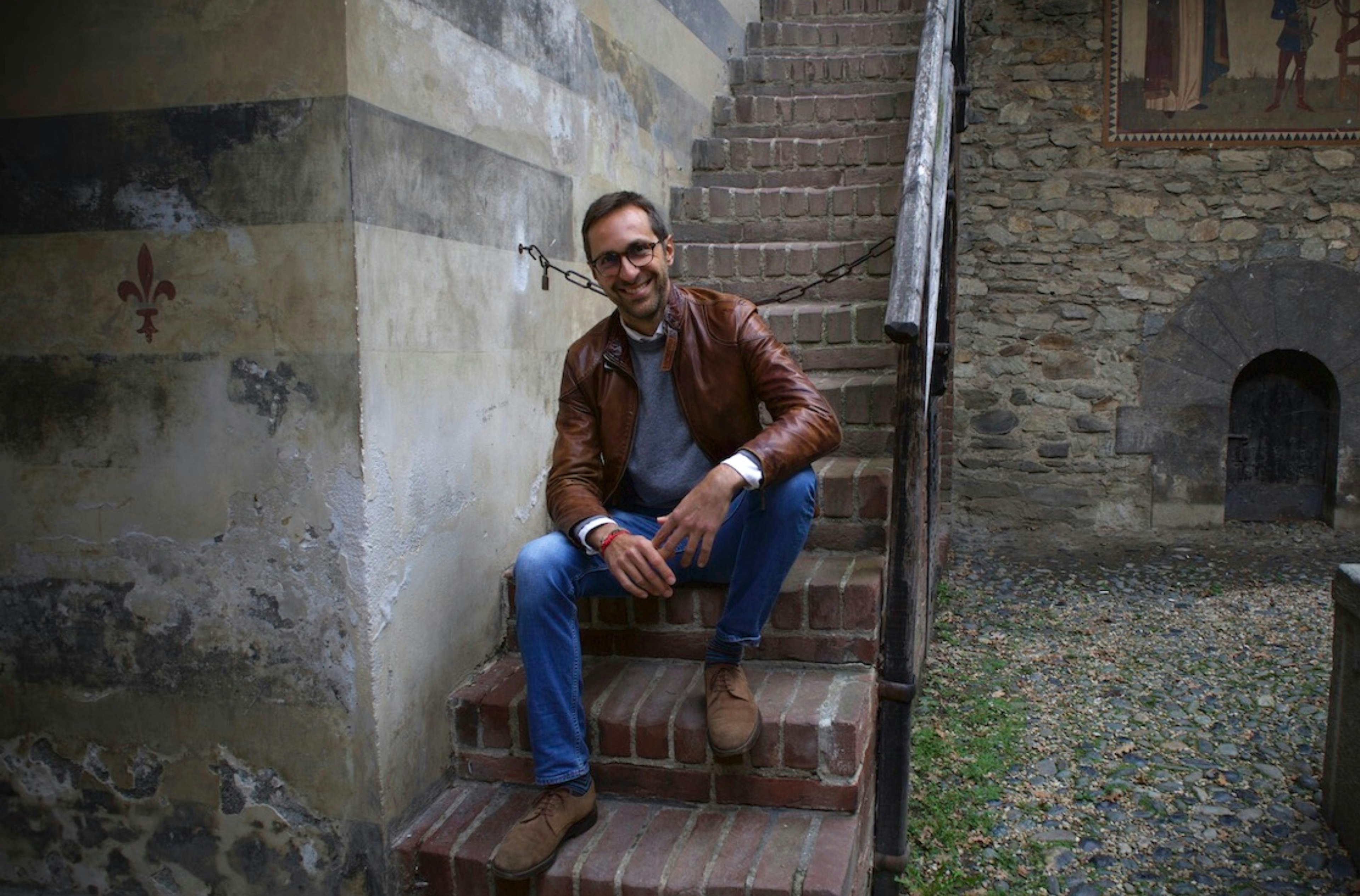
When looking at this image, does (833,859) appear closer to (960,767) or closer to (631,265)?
(631,265)

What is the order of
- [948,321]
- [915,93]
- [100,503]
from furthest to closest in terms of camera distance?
[948,321], [915,93], [100,503]

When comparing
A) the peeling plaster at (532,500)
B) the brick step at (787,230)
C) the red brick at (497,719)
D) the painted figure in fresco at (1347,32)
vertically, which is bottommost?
the red brick at (497,719)

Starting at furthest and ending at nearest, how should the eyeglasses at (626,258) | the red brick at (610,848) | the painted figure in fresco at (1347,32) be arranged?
1. the painted figure in fresco at (1347,32)
2. the eyeglasses at (626,258)
3. the red brick at (610,848)

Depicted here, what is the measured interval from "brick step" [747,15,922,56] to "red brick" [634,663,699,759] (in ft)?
11.7

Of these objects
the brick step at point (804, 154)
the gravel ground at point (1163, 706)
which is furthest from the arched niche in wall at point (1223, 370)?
the brick step at point (804, 154)

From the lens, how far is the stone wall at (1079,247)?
6.47 m

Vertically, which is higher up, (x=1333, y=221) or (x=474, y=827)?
(x=1333, y=221)

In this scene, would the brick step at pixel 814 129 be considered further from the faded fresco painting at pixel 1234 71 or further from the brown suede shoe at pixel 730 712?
the faded fresco painting at pixel 1234 71

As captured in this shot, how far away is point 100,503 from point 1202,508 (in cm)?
637

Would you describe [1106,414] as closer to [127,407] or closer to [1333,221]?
[1333,221]

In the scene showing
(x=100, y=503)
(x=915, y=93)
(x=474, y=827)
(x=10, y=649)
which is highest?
(x=915, y=93)

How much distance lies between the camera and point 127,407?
2201 millimetres

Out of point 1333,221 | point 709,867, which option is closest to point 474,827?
point 709,867

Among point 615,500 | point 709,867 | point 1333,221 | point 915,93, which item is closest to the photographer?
point 709,867
